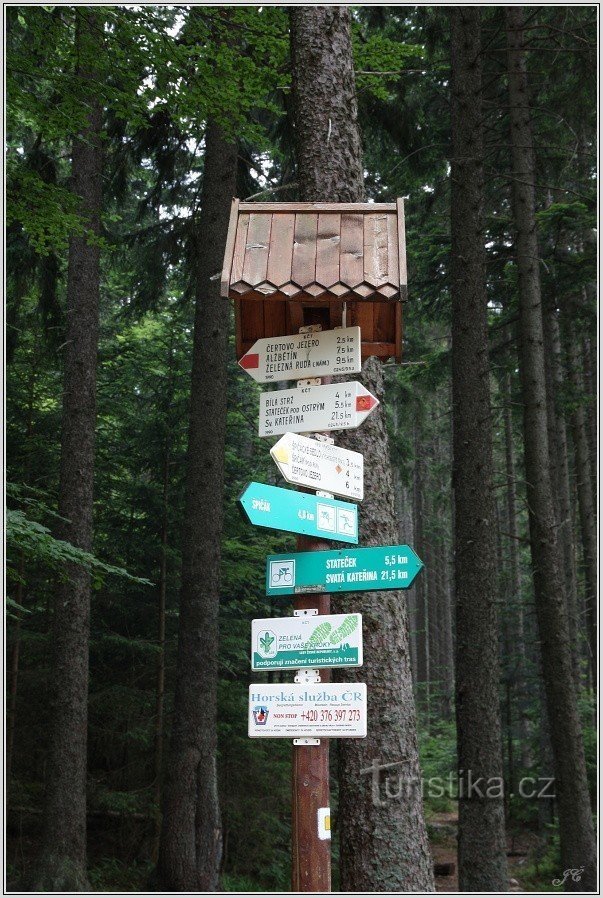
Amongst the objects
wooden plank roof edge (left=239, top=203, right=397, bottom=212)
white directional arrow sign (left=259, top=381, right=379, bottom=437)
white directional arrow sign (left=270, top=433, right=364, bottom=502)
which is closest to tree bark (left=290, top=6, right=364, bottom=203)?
wooden plank roof edge (left=239, top=203, right=397, bottom=212)

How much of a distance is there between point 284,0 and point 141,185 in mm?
15847

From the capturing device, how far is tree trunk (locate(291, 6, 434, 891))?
4.29 meters

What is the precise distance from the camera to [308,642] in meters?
3.33

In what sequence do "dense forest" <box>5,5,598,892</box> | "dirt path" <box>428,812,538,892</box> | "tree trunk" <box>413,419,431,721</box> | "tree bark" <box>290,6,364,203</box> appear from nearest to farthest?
"tree bark" <box>290,6,364,203</box>, "dense forest" <box>5,5,598,892</box>, "dirt path" <box>428,812,538,892</box>, "tree trunk" <box>413,419,431,721</box>

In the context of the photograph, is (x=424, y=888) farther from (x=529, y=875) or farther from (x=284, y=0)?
(x=529, y=875)

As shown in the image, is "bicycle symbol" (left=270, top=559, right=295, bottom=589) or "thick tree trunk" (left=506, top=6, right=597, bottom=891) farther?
"thick tree trunk" (left=506, top=6, right=597, bottom=891)

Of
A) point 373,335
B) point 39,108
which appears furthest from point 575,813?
point 39,108

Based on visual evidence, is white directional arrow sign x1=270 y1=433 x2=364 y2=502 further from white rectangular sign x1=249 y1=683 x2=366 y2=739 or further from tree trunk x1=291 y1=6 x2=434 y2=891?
tree trunk x1=291 y1=6 x2=434 y2=891

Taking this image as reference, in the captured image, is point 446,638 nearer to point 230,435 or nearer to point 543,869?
point 543,869

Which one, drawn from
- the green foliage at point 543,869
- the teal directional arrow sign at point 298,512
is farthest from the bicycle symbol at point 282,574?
the green foliage at point 543,869

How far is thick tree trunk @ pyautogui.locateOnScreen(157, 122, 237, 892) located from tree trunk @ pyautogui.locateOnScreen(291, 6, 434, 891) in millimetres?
5659

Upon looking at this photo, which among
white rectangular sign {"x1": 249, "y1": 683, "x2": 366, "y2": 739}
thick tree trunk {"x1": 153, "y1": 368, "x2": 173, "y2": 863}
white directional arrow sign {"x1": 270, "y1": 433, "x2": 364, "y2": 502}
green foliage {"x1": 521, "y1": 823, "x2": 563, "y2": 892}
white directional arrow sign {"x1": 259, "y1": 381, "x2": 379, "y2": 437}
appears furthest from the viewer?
green foliage {"x1": 521, "y1": 823, "x2": 563, "y2": 892}

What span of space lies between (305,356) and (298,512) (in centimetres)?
78

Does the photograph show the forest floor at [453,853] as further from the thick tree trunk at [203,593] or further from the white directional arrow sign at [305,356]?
the white directional arrow sign at [305,356]
